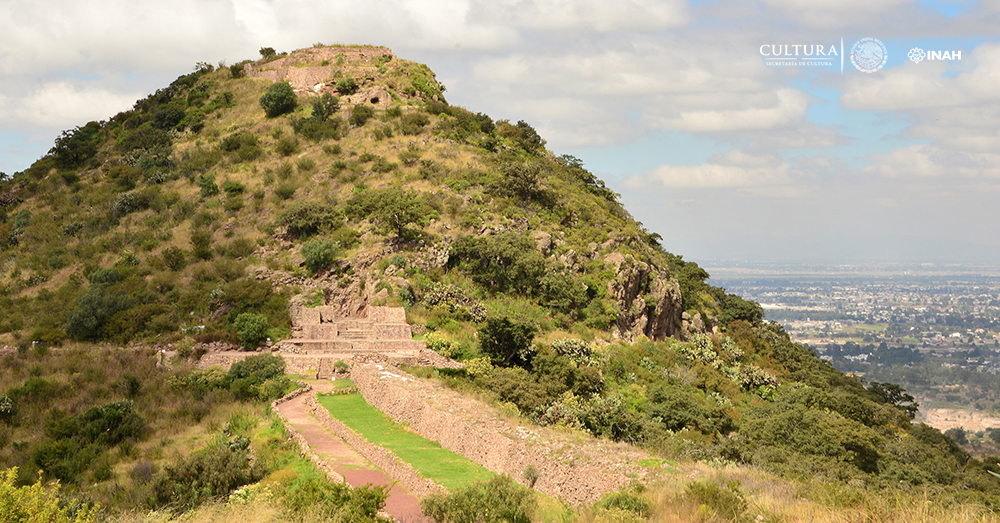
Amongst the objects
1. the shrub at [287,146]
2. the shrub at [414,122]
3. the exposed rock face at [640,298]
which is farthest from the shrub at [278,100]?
the exposed rock face at [640,298]

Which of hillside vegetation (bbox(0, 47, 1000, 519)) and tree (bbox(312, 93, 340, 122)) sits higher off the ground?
tree (bbox(312, 93, 340, 122))

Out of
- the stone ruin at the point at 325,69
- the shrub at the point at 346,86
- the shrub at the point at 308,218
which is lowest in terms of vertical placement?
the shrub at the point at 308,218

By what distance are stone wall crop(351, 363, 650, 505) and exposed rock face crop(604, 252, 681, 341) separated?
56.3ft

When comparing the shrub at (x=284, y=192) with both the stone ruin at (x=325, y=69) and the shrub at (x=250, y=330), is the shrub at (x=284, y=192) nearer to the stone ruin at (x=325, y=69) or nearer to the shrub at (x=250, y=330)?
the shrub at (x=250, y=330)

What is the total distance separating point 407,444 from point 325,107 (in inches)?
1498

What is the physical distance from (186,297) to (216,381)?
9025 millimetres

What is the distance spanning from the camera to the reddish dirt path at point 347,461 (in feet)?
38.0

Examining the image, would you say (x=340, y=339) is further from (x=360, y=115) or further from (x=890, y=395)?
(x=890, y=395)

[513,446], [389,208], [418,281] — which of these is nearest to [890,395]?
[418,281]

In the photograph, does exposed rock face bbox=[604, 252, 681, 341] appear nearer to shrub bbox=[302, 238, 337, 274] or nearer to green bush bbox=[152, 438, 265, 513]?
shrub bbox=[302, 238, 337, 274]

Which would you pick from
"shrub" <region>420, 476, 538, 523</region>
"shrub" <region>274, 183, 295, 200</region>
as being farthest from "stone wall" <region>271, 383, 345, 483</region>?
"shrub" <region>274, 183, 295, 200</region>

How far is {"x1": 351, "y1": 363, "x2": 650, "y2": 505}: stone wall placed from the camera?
40.5ft

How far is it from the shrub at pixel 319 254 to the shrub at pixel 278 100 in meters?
22.8

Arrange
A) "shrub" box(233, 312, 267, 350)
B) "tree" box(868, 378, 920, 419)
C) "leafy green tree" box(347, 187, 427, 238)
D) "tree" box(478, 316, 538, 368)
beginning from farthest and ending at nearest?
"tree" box(868, 378, 920, 419)
"leafy green tree" box(347, 187, 427, 238)
"shrub" box(233, 312, 267, 350)
"tree" box(478, 316, 538, 368)
